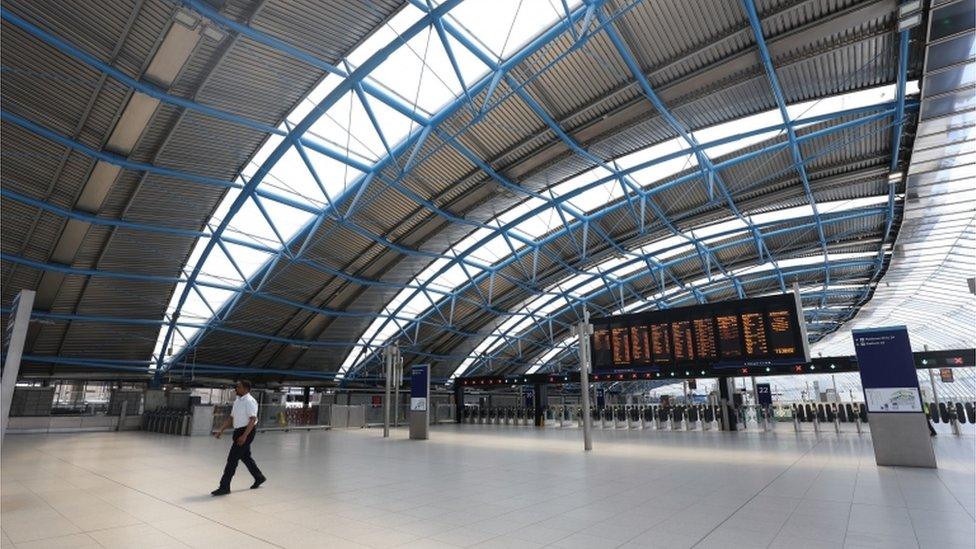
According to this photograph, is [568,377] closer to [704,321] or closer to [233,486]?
[704,321]

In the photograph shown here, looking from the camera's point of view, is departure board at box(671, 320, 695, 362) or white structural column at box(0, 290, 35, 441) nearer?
white structural column at box(0, 290, 35, 441)

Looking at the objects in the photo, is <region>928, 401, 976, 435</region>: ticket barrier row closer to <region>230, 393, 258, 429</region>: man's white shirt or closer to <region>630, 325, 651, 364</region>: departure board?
<region>630, 325, 651, 364</region>: departure board

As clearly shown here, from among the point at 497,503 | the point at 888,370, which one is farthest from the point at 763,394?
the point at 497,503

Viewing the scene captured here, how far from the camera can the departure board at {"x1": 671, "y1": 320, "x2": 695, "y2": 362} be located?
18.5 meters

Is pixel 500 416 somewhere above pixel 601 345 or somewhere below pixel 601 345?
below

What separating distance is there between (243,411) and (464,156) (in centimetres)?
1432

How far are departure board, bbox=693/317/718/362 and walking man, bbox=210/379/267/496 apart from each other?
15.5m

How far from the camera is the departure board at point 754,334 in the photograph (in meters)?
17.1

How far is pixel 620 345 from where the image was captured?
792 inches

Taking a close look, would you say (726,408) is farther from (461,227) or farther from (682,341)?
(461,227)

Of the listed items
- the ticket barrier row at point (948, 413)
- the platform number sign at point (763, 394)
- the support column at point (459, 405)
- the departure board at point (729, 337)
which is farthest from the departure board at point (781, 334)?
the support column at point (459, 405)

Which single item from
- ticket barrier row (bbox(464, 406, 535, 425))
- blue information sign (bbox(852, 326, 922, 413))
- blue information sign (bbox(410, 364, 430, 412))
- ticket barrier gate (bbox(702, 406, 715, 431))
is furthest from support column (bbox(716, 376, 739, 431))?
ticket barrier row (bbox(464, 406, 535, 425))

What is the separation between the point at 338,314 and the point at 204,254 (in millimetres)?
10038

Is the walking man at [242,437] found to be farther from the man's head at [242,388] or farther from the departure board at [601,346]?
the departure board at [601,346]
